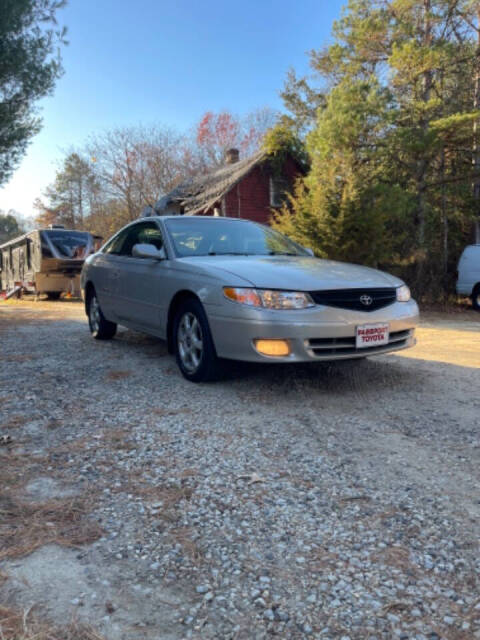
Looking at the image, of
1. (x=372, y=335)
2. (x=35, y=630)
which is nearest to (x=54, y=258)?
(x=372, y=335)

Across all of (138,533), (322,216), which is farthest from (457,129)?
(138,533)

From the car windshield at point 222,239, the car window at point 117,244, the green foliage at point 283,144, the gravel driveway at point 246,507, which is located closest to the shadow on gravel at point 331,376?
the gravel driveway at point 246,507

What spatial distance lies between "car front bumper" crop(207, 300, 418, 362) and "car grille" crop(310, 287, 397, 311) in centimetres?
6

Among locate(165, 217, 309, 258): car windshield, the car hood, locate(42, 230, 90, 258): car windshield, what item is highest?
locate(42, 230, 90, 258): car windshield

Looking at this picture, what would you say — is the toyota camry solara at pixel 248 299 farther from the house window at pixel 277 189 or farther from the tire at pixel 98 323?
the house window at pixel 277 189

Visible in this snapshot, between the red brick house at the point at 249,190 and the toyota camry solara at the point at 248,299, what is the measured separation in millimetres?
17171

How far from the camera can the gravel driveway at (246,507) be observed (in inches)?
61.0

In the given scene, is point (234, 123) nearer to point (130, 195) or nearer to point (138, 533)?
point (130, 195)

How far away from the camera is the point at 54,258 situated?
18.2 m

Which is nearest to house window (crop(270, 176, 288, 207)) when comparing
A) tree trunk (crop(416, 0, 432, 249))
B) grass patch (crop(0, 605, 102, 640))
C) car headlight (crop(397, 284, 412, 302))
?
tree trunk (crop(416, 0, 432, 249))

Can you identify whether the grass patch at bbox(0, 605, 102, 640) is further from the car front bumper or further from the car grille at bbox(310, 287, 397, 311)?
the car grille at bbox(310, 287, 397, 311)

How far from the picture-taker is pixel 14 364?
5227 millimetres

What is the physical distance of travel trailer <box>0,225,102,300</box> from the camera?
715 inches

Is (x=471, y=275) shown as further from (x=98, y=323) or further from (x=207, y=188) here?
(x=207, y=188)
